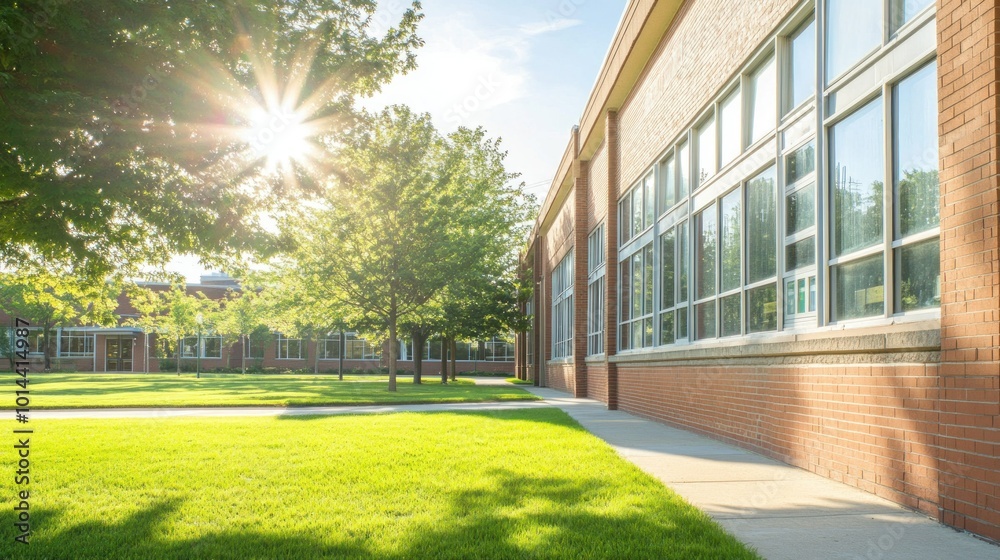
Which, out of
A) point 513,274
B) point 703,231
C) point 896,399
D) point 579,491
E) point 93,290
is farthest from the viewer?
point 513,274

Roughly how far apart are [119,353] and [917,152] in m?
64.1

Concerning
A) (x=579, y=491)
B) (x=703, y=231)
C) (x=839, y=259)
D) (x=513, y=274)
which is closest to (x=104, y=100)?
(x=579, y=491)

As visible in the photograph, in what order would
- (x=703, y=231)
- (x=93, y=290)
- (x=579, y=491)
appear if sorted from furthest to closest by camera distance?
(x=93, y=290), (x=703, y=231), (x=579, y=491)

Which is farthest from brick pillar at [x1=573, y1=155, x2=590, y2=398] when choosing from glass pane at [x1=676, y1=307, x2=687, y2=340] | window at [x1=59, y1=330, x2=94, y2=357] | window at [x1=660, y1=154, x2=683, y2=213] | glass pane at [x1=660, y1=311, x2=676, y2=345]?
window at [x1=59, y1=330, x2=94, y2=357]

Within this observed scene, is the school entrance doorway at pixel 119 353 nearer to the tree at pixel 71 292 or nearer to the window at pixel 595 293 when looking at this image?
the tree at pixel 71 292

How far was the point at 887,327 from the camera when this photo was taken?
17.7 feet

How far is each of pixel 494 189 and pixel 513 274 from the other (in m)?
5.08

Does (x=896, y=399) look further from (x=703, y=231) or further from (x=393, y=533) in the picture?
(x=703, y=231)

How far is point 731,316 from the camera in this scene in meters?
9.52

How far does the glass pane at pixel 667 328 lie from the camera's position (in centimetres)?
1211

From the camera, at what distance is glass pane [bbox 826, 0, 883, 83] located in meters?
6.05

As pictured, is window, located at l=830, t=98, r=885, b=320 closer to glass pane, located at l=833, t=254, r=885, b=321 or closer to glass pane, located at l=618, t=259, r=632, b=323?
glass pane, located at l=833, t=254, r=885, b=321

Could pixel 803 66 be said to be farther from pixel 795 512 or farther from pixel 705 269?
pixel 795 512

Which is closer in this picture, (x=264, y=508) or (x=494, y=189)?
(x=264, y=508)
